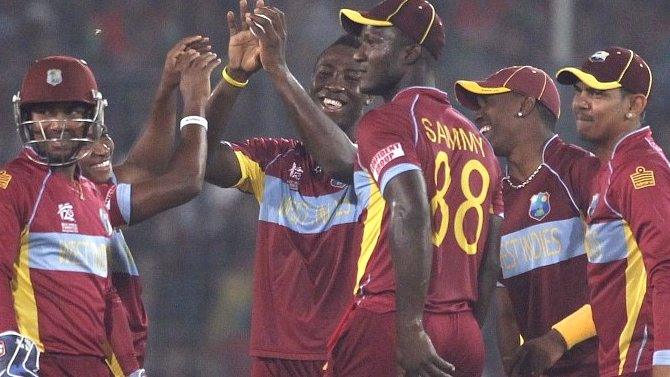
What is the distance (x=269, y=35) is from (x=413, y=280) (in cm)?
139

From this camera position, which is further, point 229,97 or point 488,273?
point 229,97

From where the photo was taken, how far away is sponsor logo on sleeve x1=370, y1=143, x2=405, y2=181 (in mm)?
4328

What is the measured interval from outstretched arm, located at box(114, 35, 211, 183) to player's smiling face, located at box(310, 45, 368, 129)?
1.99ft

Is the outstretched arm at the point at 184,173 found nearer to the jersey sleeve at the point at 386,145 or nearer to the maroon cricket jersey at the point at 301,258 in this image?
the maroon cricket jersey at the point at 301,258

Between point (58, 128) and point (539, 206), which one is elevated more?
point (58, 128)

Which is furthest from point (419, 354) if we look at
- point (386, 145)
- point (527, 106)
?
point (527, 106)

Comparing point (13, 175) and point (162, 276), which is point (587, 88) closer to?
point (13, 175)

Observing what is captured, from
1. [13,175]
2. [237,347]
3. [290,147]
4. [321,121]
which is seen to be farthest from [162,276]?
[13,175]

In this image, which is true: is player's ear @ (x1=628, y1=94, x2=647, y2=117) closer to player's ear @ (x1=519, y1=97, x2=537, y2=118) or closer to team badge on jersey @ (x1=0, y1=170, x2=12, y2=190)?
player's ear @ (x1=519, y1=97, x2=537, y2=118)

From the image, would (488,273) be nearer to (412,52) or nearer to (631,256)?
(631,256)

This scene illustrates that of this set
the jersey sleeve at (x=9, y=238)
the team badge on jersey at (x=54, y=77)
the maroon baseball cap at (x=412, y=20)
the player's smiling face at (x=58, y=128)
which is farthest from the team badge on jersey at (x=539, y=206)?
the jersey sleeve at (x=9, y=238)

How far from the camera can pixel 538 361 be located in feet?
17.1

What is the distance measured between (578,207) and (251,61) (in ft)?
4.75

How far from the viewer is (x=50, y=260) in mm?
4441
